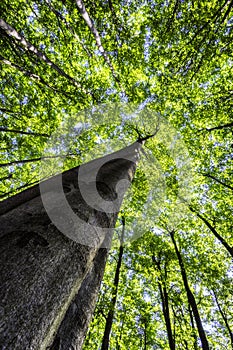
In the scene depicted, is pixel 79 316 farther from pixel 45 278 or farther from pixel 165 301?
pixel 165 301

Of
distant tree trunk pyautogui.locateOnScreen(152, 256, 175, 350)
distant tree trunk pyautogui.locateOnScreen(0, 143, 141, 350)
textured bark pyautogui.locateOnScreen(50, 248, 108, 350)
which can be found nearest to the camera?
distant tree trunk pyautogui.locateOnScreen(0, 143, 141, 350)

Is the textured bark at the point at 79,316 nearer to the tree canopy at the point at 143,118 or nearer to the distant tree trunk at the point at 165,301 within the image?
the tree canopy at the point at 143,118

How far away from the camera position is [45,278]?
102 centimetres

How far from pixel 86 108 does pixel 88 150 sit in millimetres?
2183

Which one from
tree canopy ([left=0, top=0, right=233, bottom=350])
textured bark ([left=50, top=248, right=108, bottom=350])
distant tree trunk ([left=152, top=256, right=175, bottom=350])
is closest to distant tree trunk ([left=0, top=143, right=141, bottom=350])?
textured bark ([left=50, top=248, right=108, bottom=350])

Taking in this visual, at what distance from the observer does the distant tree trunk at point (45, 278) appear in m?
0.80

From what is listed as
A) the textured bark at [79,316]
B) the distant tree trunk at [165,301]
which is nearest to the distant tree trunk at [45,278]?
the textured bark at [79,316]

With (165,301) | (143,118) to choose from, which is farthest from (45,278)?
(165,301)

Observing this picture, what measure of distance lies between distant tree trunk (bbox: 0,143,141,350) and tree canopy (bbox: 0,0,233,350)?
4.50 metres

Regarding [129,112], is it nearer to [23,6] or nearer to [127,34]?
[127,34]

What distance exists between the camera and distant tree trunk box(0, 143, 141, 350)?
803 millimetres

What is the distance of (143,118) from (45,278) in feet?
30.7

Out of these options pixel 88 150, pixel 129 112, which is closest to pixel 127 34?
pixel 129 112

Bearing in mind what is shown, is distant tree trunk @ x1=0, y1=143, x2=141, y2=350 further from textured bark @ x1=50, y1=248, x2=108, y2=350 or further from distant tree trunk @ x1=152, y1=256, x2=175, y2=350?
distant tree trunk @ x1=152, y1=256, x2=175, y2=350
